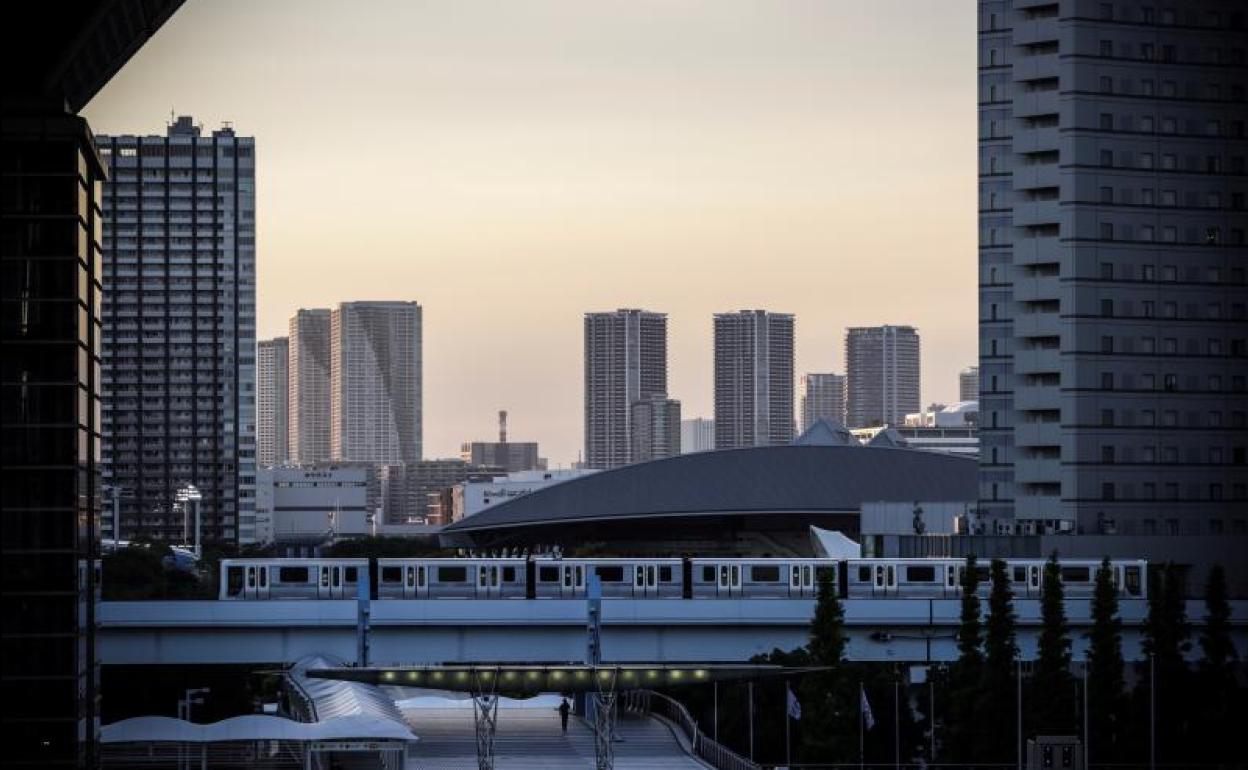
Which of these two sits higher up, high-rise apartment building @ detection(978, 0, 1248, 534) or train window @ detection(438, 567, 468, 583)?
high-rise apartment building @ detection(978, 0, 1248, 534)

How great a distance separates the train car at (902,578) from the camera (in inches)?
2987

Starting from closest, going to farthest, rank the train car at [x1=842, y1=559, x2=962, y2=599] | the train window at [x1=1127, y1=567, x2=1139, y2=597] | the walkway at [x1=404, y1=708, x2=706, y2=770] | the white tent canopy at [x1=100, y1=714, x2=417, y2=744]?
1. the white tent canopy at [x1=100, y1=714, x2=417, y2=744]
2. the walkway at [x1=404, y1=708, x2=706, y2=770]
3. the train car at [x1=842, y1=559, x2=962, y2=599]
4. the train window at [x1=1127, y1=567, x2=1139, y2=597]

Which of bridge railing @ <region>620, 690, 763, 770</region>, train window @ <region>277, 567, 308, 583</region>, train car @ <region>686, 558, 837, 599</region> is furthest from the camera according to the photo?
train car @ <region>686, 558, 837, 599</region>

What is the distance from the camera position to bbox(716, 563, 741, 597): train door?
250 ft

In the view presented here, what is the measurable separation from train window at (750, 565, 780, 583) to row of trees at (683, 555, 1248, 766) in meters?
9.29

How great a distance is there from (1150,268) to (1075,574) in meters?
23.8

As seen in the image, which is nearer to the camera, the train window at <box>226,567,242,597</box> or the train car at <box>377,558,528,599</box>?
the train window at <box>226,567,242,597</box>

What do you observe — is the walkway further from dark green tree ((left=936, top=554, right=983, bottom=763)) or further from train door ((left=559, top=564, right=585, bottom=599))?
dark green tree ((left=936, top=554, right=983, bottom=763))

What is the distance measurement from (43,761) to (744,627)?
37.7 metres

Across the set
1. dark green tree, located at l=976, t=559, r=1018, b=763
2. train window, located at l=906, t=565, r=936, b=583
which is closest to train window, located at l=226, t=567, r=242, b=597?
train window, located at l=906, t=565, r=936, b=583

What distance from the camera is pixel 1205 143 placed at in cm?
9900

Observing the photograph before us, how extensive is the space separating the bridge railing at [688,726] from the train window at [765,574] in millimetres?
4801

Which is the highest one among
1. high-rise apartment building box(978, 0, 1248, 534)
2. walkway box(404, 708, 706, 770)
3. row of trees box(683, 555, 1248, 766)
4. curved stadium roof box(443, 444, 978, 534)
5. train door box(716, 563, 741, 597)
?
high-rise apartment building box(978, 0, 1248, 534)

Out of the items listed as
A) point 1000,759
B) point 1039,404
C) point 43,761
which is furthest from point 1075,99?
point 43,761
